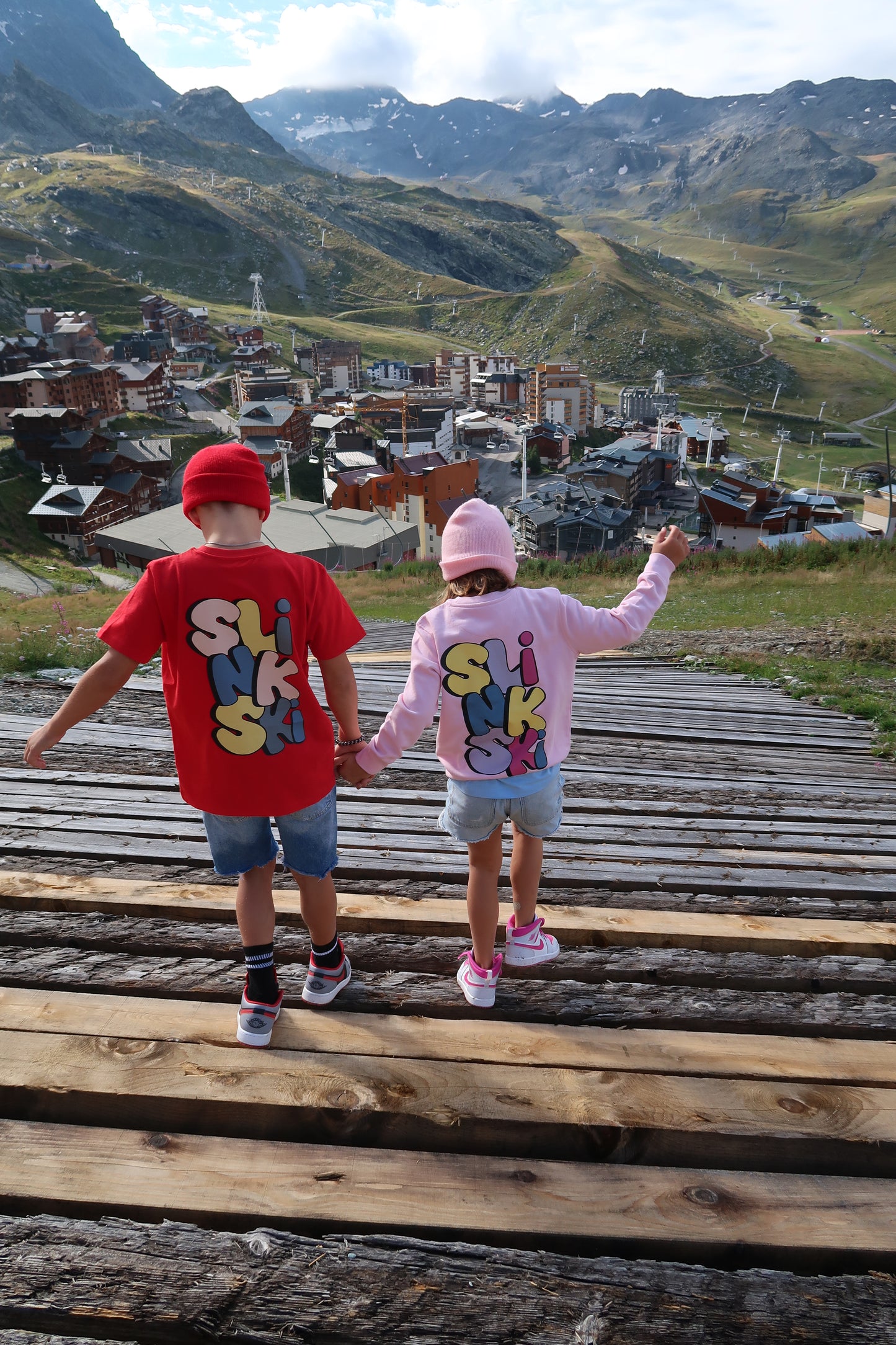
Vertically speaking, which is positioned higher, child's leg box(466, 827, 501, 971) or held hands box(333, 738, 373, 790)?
held hands box(333, 738, 373, 790)

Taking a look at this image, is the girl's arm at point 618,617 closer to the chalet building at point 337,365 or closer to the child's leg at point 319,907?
the child's leg at point 319,907

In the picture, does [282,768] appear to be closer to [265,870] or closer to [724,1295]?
[265,870]

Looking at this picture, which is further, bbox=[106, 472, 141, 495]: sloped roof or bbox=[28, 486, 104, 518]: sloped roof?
bbox=[106, 472, 141, 495]: sloped roof

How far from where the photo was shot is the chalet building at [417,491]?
184ft

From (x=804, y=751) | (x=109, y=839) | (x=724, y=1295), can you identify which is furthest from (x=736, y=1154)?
(x=804, y=751)

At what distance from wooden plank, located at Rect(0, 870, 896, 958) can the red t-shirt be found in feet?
3.03

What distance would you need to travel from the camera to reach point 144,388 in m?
77.7

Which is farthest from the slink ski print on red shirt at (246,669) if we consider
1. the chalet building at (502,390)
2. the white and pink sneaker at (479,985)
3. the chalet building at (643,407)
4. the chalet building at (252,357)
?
the chalet building at (502,390)

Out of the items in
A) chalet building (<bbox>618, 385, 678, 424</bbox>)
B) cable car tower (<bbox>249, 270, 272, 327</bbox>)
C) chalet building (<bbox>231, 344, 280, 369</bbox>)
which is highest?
cable car tower (<bbox>249, 270, 272, 327</bbox>)

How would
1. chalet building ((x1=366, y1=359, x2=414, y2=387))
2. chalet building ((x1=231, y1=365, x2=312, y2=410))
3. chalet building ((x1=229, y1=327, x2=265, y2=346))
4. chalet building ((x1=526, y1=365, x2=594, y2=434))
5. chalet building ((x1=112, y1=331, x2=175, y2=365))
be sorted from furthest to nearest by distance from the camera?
1. chalet building ((x1=229, y1=327, x2=265, y2=346))
2. chalet building ((x1=366, y1=359, x2=414, y2=387))
3. chalet building ((x1=526, y1=365, x2=594, y2=434))
4. chalet building ((x1=112, y1=331, x2=175, y2=365))
5. chalet building ((x1=231, y1=365, x2=312, y2=410))

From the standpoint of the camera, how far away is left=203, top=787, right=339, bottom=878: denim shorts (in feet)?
8.54

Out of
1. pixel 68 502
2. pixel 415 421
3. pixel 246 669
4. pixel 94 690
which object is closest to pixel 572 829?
pixel 246 669

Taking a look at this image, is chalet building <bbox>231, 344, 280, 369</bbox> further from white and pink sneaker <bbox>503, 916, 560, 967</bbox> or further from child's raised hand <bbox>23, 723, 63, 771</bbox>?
white and pink sneaker <bbox>503, 916, 560, 967</bbox>

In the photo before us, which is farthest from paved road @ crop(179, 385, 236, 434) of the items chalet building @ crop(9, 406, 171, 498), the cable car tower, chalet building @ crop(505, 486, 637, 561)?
chalet building @ crop(505, 486, 637, 561)
